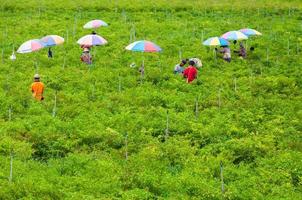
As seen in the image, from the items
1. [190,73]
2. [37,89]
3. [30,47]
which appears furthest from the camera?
[30,47]

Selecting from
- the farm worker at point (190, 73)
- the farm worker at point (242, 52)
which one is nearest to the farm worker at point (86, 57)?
the farm worker at point (190, 73)

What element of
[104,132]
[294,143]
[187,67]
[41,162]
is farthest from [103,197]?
[187,67]

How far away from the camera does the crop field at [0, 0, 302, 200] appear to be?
16.8m

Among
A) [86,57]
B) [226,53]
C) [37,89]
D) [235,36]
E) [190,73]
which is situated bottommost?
[37,89]

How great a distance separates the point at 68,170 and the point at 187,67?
12.2 metres

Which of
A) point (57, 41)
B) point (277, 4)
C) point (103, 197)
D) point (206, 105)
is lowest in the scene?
point (103, 197)

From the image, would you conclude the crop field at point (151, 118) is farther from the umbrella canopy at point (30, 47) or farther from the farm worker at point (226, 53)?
the umbrella canopy at point (30, 47)

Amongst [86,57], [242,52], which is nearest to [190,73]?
[242,52]

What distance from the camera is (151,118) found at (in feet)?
73.5

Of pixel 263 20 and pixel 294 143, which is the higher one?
pixel 263 20

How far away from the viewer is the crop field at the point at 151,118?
55.1 ft

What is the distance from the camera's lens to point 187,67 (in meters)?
28.1

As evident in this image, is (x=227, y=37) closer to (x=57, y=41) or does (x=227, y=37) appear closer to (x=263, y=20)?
(x=57, y=41)

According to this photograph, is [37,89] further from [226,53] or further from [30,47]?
[226,53]
